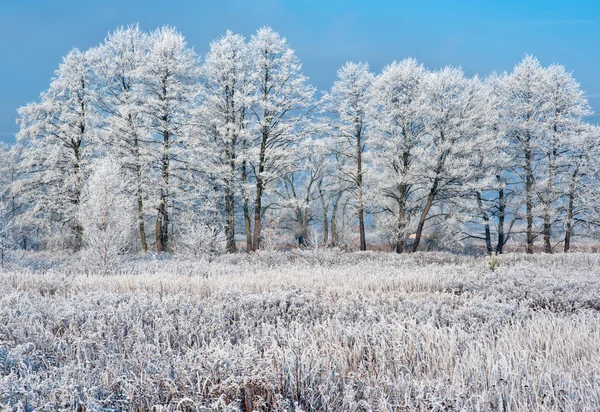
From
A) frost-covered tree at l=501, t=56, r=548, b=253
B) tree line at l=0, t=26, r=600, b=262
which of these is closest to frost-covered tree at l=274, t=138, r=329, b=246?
tree line at l=0, t=26, r=600, b=262

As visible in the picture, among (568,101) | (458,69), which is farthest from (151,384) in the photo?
(568,101)

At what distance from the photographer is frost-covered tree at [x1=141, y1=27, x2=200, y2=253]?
790 inches

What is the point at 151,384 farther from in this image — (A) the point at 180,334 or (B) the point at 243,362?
(A) the point at 180,334

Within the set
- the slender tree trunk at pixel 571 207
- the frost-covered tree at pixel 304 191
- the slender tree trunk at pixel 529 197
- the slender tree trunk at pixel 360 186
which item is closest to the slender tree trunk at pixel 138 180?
the frost-covered tree at pixel 304 191

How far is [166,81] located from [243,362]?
66.4ft

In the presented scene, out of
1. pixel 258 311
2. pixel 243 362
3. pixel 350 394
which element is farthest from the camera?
pixel 258 311

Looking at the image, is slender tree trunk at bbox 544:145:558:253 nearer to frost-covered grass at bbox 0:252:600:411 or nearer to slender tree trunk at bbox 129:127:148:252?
frost-covered grass at bbox 0:252:600:411

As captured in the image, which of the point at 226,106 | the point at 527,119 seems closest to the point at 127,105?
the point at 226,106

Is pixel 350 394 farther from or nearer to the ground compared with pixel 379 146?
nearer to the ground

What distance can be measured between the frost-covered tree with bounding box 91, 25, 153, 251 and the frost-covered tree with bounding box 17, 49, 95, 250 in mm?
1029

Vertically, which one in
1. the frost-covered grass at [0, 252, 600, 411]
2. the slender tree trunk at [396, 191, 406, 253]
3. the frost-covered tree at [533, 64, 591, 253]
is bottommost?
the frost-covered grass at [0, 252, 600, 411]

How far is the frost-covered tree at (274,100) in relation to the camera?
20.3 metres

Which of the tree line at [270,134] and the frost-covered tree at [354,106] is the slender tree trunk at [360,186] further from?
the tree line at [270,134]

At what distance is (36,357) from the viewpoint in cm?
319
